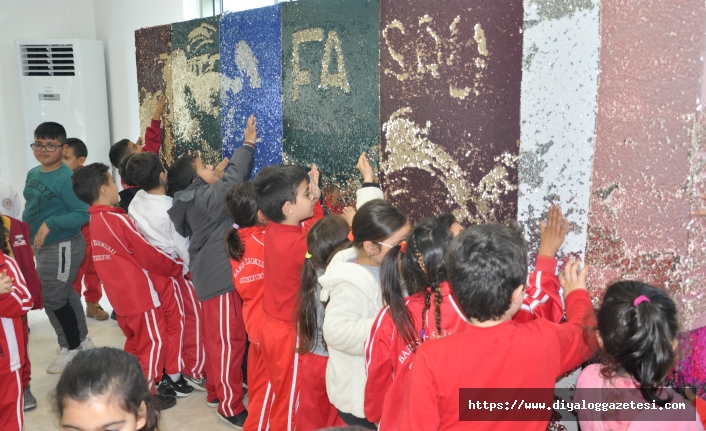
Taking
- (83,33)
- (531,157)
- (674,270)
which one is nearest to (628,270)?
(674,270)

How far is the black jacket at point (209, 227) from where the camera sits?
2.56 metres

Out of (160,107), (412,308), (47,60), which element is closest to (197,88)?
(160,107)

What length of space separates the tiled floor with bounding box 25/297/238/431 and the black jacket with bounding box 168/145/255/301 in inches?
20.6

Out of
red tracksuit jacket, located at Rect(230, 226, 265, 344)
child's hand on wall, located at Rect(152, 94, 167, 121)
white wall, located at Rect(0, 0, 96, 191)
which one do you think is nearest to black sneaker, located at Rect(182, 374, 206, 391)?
red tracksuit jacket, located at Rect(230, 226, 265, 344)

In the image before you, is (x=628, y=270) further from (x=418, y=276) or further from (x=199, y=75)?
(x=199, y=75)

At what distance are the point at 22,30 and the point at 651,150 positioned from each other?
5264mm

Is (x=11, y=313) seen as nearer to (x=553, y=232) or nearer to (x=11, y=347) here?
(x=11, y=347)

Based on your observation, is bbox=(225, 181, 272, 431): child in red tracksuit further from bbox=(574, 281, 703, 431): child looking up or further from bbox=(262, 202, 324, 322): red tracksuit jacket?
bbox=(574, 281, 703, 431): child looking up

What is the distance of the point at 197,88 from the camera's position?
310 centimetres

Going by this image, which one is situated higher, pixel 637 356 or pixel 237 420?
pixel 637 356

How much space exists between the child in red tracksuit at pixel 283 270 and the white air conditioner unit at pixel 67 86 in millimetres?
3324

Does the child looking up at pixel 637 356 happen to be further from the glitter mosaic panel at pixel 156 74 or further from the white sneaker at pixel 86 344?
the white sneaker at pixel 86 344

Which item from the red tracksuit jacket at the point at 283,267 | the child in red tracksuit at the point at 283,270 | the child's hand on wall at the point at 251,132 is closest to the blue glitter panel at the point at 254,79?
the child's hand on wall at the point at 251,132

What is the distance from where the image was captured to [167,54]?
3281 mm
